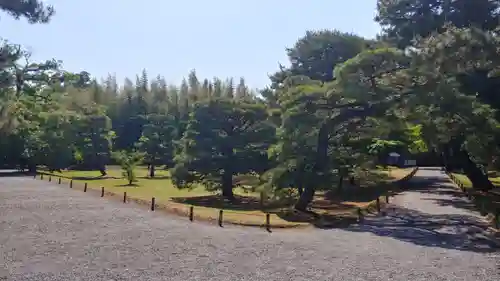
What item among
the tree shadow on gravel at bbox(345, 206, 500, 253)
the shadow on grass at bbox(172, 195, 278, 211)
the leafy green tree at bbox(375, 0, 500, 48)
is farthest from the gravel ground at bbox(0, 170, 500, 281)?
the leafy green tree at bbox(375, 0, 500, 48)

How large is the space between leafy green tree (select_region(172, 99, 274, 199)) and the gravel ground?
901 cm

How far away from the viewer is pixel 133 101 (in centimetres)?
6706

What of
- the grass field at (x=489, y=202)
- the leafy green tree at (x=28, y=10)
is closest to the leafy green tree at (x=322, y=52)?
the grass field at (x=489, y=202)

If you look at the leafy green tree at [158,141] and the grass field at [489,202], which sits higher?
the leafy green tree at [158,141]

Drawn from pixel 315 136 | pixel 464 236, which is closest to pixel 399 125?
pixel 315 136

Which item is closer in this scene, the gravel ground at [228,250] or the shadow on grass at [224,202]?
the gravel ground at [228,250]

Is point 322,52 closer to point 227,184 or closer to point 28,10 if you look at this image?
point 227,184

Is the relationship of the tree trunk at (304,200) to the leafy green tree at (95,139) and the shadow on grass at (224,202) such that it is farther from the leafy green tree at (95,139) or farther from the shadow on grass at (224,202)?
the leafy green tree at (95,139)

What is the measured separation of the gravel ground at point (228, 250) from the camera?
950 cm

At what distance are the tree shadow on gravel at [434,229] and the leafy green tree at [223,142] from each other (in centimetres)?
976

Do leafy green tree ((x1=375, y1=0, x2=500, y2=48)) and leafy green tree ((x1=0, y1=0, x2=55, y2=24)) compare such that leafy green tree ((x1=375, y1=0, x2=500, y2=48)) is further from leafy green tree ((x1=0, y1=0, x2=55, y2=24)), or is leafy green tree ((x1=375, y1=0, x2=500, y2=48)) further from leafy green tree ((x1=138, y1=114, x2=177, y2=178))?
leafy green tree ((x1=138, y1=114, x2=177, y2=178))

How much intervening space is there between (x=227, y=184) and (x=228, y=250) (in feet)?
54.5

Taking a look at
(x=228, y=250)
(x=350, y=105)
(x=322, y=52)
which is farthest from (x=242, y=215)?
(x=322, y=52)

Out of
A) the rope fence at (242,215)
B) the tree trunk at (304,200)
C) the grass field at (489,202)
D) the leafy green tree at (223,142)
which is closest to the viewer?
the rope fence at (242,215)
